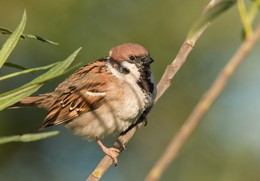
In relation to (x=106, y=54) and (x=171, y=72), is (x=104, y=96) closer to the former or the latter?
(x=106, y=54)

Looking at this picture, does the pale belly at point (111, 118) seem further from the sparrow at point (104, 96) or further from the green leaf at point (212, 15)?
the green leaf at point (212, 15)

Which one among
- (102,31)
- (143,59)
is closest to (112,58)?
(143,59)

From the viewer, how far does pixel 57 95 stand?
3.14 metres

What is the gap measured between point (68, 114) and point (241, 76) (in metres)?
1.02

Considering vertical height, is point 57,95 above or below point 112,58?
below

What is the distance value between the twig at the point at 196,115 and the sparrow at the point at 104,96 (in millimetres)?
2159

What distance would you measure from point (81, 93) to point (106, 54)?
466mm

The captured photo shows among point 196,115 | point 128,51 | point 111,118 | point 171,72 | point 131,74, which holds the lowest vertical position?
point 111,118

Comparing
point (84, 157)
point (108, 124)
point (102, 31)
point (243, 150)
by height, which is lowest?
point (84, 157)

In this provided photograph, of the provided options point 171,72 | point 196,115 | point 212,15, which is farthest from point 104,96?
point 196,115

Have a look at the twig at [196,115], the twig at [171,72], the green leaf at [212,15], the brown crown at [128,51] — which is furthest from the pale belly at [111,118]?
the twig at [196,115]

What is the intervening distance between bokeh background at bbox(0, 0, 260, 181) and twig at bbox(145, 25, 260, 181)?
2806mm

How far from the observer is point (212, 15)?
69 centimetres

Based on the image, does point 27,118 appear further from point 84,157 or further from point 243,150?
point 243,150
